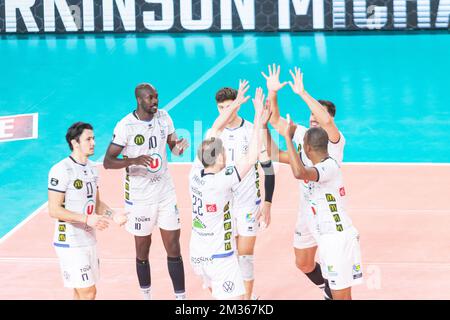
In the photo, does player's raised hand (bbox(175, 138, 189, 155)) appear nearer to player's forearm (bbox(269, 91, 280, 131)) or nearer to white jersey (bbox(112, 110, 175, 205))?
white jersey (bbox(112, 110, 175, 205))

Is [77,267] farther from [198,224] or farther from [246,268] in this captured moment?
[246,268]

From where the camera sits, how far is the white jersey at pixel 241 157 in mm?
10664

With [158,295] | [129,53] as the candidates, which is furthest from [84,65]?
[158,295]

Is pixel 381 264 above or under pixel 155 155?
under

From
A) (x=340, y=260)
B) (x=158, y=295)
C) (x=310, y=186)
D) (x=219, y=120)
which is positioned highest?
(x=219, y=120)

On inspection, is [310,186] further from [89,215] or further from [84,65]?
[84,65]

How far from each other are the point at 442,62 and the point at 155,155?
1285 centimetres

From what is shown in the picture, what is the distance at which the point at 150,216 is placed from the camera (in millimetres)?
10797

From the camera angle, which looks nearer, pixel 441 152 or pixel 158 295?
pixel 158 295

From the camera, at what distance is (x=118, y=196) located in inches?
598

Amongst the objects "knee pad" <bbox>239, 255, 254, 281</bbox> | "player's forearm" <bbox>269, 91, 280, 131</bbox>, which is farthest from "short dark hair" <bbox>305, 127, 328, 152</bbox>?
"knee pad" <bbox>239, 255, 254, 281</bbox>

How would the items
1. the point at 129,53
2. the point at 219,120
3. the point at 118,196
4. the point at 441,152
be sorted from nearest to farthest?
the point at 219,120 → the point at 118,196 → the point at 441,152 → the point at 129,53

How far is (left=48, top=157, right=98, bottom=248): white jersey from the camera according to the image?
9469mm
